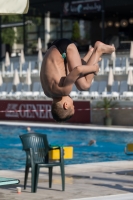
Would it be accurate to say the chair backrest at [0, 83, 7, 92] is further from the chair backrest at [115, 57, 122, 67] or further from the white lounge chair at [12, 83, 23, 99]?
the chair backrest at [115, 57, 122, 67]

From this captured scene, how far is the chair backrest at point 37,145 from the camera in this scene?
1060cm

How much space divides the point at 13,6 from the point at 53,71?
1.13m

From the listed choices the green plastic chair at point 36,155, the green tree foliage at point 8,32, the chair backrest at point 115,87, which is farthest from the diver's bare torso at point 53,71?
the green tree foliage at point 8,32

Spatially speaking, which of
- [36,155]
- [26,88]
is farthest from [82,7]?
[36,155]

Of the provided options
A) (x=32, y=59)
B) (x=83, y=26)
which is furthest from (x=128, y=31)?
(x=32, y=59)

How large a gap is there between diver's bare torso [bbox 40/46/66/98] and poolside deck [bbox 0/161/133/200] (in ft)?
12.1

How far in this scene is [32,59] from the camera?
124ft

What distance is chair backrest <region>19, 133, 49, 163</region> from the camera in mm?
10602

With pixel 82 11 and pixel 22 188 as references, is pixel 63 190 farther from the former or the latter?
pixel 82 11

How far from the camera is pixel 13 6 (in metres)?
6.80

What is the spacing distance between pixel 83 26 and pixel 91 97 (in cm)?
1934

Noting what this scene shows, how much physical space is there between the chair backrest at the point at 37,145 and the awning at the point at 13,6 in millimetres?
4146

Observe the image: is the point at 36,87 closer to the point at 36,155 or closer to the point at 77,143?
the point at 77,143

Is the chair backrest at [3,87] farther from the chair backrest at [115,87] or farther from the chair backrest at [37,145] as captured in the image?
the chair backrest at [37,145]
